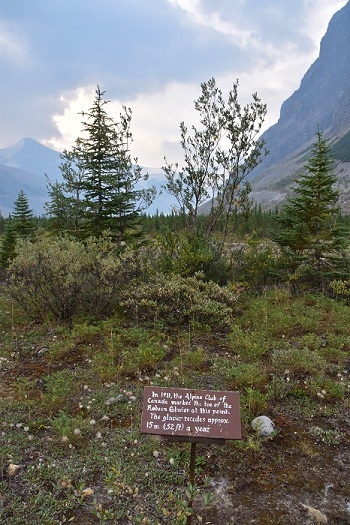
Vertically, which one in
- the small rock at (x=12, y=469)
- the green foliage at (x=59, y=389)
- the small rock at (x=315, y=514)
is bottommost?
the small rock at (x=315, y=514)

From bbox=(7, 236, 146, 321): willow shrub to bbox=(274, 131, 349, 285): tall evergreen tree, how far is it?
637 cm

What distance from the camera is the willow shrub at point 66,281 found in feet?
29.9

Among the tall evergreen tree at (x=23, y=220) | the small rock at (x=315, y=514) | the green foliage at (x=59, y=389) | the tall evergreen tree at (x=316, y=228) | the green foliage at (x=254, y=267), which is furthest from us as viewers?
the tall evergreen tree at (x=23, y=220)

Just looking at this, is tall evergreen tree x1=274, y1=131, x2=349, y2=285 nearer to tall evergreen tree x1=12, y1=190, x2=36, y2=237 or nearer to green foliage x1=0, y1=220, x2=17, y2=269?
green foliage x1=0, y1=220, x2=17, y2=269

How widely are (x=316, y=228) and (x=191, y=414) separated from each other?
35.3ft

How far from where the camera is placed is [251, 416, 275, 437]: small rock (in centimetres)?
513

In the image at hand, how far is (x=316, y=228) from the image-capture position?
1295cm

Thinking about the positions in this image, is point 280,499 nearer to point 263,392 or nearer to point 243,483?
point 243,483

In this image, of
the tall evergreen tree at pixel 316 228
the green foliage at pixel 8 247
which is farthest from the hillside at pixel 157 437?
the green foliage at pixel 8 247

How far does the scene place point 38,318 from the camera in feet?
31.8

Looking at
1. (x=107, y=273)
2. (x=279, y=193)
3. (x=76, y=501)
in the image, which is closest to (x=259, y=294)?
(x=107, y=273)

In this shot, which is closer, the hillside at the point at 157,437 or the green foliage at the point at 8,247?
the hillside at the point at 157,437

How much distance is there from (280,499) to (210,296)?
593 centimetres

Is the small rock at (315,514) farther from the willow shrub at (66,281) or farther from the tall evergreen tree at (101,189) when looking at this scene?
the tall evergreen tree at (101,189)
